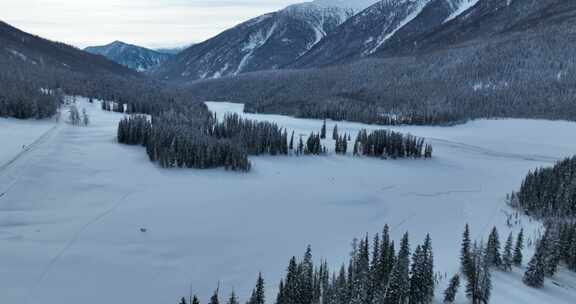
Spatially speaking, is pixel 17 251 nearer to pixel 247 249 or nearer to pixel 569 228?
pixel 247 249

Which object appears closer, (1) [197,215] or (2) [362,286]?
(2) [362,286]

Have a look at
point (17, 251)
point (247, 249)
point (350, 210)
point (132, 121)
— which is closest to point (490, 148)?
point (350, 210)

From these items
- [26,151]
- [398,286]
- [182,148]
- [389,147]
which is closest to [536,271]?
[398,286]

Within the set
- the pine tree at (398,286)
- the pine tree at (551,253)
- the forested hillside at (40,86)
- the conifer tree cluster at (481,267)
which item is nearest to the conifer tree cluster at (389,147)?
the conifer tree cluster at (481,267)

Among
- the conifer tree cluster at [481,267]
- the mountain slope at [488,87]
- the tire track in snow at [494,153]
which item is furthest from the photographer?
the mountain slope at [488,87]

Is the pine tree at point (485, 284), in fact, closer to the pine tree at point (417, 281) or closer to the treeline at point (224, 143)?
the pine tree at point (417, 281)

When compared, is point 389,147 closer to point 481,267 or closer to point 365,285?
point 481,267
